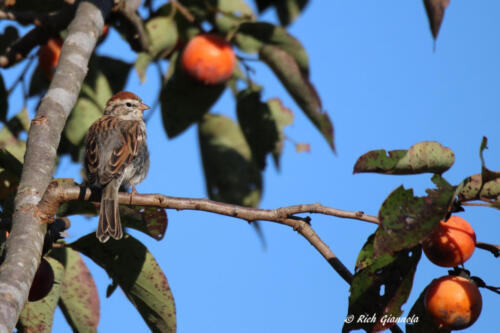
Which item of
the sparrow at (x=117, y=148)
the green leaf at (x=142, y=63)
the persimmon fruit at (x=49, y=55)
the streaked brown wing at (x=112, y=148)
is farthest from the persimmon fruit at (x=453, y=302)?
the persimmon fruit at (x=49, y=55)

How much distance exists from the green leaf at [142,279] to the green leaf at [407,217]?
1.14m

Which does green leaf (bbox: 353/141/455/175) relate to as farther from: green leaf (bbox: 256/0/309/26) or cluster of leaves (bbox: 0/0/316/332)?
green leaf (bbox: 256/0/309/26)

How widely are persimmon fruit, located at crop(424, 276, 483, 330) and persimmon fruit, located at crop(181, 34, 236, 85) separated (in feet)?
6.63

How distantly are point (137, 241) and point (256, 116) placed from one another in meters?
1.66

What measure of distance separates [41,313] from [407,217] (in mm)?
1681

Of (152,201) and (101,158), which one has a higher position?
(101,158)

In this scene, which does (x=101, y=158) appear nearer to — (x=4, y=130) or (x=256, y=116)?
(x=4, y=130)

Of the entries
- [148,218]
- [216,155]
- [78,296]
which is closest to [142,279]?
[148,218]

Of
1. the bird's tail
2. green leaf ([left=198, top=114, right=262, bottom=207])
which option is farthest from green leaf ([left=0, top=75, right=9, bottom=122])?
green leaf ([left=198, top=114, right=262, bottom=207])

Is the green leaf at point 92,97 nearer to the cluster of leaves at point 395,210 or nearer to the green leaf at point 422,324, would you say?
the cluster of leaves at point 395,210

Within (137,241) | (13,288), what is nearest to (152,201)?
(137,241)

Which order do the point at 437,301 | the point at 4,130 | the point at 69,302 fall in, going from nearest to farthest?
the point at 437,301 < the point at 69,302 < the point at 4,130

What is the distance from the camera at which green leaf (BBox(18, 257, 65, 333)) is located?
3094 millimetres

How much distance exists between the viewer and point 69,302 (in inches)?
135
